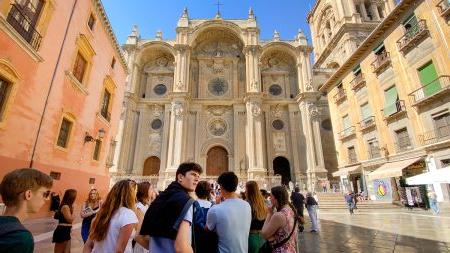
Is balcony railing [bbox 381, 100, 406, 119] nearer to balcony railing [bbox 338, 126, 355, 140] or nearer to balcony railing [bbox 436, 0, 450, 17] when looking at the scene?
balcony railing [bbox 338, 126, 355, 140]

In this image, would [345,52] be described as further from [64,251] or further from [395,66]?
[64,251]

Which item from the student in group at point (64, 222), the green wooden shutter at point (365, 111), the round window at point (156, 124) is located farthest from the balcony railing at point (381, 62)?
the round window at point (156, 124)

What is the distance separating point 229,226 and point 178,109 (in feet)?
74.8

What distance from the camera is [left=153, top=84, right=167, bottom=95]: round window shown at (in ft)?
92.4

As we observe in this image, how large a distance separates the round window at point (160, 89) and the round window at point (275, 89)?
503 inches

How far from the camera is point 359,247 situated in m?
6.00

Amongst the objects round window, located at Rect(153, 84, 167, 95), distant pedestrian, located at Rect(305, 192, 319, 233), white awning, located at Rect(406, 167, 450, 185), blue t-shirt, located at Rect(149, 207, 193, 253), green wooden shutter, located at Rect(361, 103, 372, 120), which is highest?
round window, located at Rect(153, 84, 167, 95)

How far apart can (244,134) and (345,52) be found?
15.3 metres

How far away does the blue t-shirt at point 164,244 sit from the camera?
182 centimetres

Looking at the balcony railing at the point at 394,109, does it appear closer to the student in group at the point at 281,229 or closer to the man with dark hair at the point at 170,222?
the student in group at the point at 281,229

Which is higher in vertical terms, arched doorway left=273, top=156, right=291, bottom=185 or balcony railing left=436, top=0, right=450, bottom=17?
balcony railing left=436, top=0, right=450, bottom=17

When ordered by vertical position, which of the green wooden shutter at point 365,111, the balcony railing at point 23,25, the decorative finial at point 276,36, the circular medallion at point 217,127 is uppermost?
the decorative finial at point 276,36

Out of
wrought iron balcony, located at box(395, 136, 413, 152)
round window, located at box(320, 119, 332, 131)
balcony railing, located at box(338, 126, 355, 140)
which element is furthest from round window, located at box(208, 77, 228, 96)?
wrought iron balcony, located at box(395, 136, 413, 152)

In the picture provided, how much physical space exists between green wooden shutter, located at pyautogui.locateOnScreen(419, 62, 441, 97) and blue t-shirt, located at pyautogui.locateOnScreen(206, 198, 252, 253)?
15.6m
